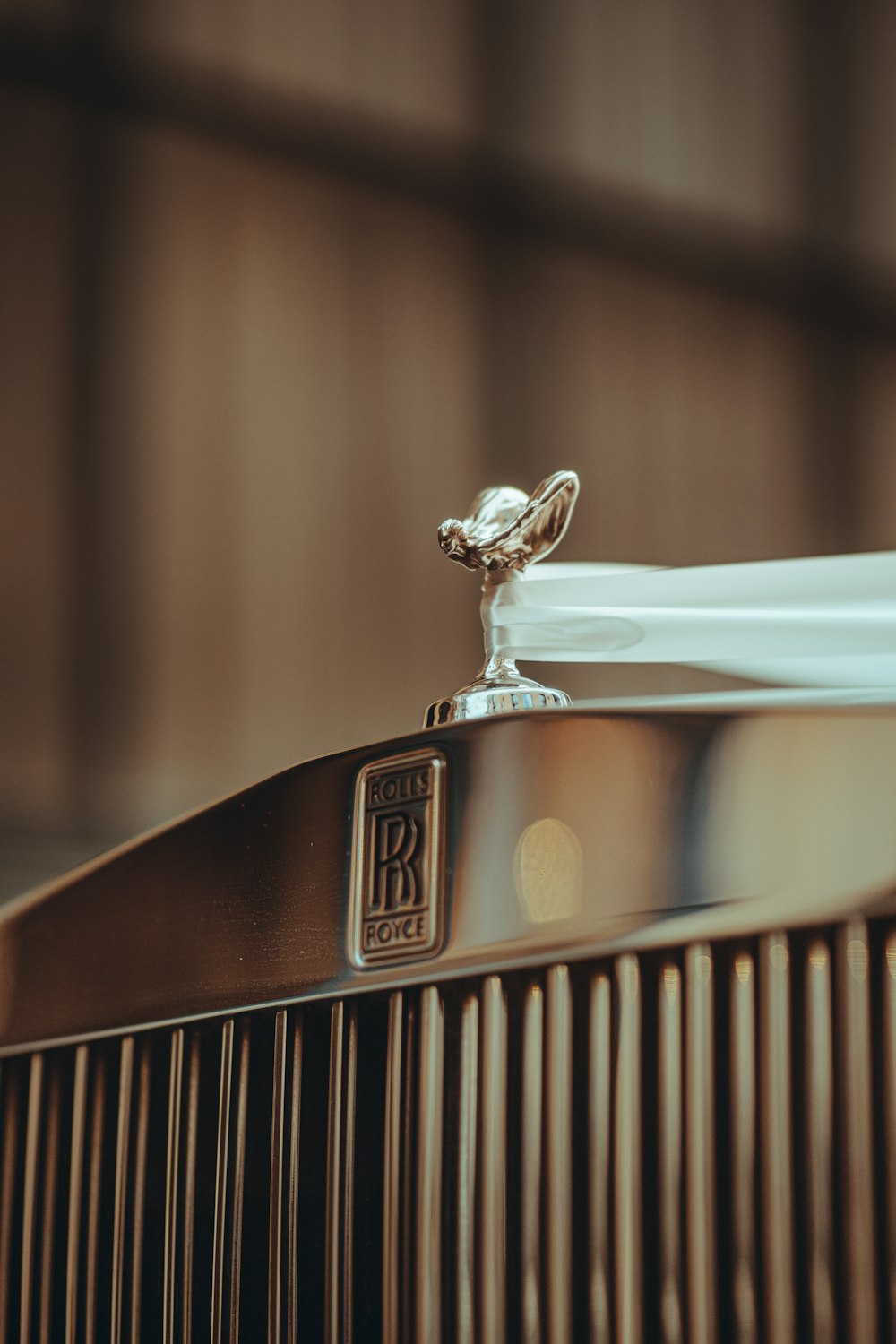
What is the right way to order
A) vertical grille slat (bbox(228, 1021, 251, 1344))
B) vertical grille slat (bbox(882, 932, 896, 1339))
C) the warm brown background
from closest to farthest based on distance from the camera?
vertical grille slat (bbox(882, 932, 896, 1339)) → vertical grille slat (bbox(228, 1021, 251, 1344)) → the warm brown background

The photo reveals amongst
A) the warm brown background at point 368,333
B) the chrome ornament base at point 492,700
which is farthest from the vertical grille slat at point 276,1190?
the warm brown background at point 368,333

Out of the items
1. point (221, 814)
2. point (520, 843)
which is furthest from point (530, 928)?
point (221, 814)

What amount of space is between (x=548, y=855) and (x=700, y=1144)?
0.26 ft

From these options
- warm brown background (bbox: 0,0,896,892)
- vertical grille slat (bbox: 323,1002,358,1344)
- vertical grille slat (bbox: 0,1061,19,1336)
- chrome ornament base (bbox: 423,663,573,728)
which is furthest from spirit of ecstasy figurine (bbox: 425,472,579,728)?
warm brown background (bbox: 0,0,896,892)

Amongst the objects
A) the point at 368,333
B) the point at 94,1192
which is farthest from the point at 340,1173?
the point at 368,333

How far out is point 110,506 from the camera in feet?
5.46

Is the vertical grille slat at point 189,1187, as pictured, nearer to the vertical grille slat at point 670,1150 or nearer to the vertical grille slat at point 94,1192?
the vertical grille slat at point 94,1192

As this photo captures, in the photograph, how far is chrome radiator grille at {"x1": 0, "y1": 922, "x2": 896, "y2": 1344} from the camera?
33 centimetres

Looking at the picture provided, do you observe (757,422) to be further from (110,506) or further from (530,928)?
(530,928)

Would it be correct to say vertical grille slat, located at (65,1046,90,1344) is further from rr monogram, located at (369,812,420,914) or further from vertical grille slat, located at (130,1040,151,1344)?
rr monogram, located at (369,812,420,914)

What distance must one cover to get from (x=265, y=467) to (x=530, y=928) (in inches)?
56.4

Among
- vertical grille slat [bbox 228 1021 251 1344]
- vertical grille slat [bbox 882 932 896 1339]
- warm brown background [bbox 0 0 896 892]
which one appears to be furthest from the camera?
warm brown background [bbox 0 0 896 892]

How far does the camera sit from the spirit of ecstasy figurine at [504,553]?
1.48 ft

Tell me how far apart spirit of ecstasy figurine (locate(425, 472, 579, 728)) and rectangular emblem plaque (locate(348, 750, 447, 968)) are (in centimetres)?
5
